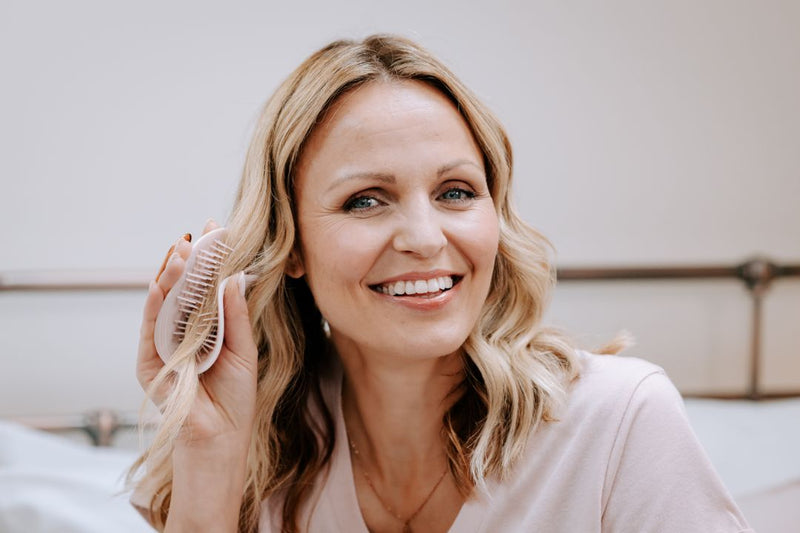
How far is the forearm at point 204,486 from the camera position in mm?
1149

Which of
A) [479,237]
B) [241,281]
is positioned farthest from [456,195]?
[241,281]

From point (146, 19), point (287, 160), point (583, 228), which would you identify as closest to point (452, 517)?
point (287, 160)

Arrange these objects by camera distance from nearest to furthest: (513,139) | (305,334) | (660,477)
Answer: (660,477)
(305,334)
(513,139)

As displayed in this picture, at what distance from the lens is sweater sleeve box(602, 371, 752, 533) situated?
100 centimetres

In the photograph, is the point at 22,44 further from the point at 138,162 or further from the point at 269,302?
the point at 269,302

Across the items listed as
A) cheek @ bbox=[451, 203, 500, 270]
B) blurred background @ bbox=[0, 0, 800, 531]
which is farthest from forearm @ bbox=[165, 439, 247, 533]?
blurred background @ bbox=[0, 0, 800, 531]

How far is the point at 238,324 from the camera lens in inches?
45.6

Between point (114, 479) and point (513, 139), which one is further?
point (513, 139)

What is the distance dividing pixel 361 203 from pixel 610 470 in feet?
1.63

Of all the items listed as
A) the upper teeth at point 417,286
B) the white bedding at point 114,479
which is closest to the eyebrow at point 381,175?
the upper teeth at point 417,286

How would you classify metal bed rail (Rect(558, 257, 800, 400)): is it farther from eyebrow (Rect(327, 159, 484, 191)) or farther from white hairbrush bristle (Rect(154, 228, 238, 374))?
white hairbrush bristle (Rect(154, 228, 238, 374))

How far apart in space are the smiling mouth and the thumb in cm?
19

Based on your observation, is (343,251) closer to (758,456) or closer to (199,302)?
(199,302)

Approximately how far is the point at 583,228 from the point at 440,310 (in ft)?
3.81
